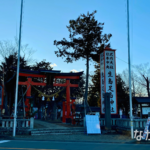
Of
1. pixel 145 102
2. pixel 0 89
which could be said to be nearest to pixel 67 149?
pixel 145 102

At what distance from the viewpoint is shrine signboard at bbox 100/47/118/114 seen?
15.8 m

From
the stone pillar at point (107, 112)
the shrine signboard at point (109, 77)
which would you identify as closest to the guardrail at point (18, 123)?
the stone pillar at point (107, 112)

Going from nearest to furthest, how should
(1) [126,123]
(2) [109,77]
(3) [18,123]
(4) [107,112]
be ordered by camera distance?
(3) [18,123] < (1) [126,123] < (4) [107,112] < (2) [109,77]

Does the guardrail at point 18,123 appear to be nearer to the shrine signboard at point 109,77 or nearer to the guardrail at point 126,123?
the guardrail at point 126,123

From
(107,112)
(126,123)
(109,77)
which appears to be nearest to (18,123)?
(107,112)

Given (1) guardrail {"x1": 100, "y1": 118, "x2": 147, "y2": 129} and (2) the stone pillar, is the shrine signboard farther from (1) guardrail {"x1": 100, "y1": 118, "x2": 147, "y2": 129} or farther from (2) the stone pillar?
(2) the stone pillar

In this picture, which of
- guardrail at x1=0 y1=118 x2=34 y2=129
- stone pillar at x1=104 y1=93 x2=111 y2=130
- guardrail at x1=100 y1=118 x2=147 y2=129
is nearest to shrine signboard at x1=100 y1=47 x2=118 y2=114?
guardrail at x1=100 y1=118 x2=147 y2=129

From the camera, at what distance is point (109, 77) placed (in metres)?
16.1

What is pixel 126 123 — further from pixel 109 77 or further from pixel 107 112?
pixel 109 77

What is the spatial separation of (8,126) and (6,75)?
11.5 meters

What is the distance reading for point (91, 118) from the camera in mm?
13781

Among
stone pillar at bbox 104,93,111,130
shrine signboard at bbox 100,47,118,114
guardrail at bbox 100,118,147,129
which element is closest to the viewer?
guardrail at bbox 100,118,147,129

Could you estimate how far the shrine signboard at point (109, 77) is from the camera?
15828mm

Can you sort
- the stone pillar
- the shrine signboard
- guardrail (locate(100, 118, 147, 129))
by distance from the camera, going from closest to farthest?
guardrail (locate(100, 118, 147, 129)), the stone pillar, the shrine signboard
